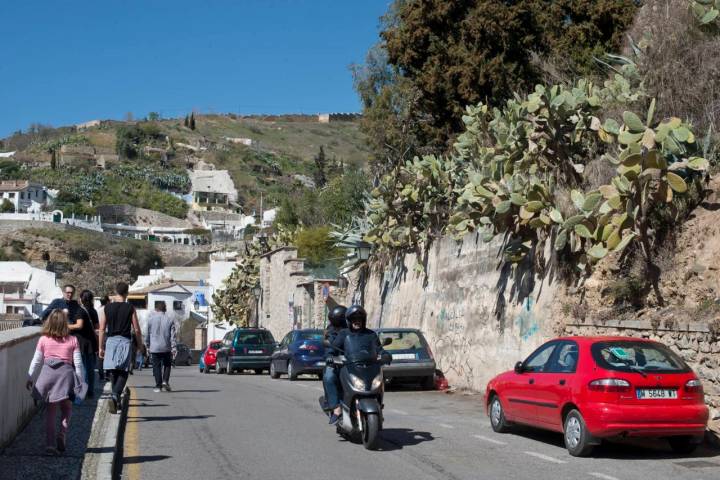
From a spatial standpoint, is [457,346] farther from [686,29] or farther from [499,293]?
[686,29]

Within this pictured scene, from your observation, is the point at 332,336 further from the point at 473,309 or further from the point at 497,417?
the point at 473,309

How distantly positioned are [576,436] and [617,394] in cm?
88

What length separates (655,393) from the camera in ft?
37.6

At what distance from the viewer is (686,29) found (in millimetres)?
19078

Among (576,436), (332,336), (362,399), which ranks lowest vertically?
(576,436)

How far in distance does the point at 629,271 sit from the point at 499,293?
5163 millimetres

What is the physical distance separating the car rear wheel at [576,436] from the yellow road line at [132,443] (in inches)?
206

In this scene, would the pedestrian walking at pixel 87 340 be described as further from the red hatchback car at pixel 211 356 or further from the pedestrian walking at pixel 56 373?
the red hatchback car at pixel 211 356

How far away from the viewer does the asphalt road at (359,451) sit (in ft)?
34.9

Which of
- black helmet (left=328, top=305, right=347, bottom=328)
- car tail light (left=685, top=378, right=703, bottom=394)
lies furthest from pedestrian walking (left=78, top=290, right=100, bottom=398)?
car tail light (left=685, top=378, right=703, bottom=394)

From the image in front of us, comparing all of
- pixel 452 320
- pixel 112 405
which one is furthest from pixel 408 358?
pixel 112 405

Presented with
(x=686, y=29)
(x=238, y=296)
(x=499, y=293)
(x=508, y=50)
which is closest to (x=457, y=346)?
(x=499, y=293)

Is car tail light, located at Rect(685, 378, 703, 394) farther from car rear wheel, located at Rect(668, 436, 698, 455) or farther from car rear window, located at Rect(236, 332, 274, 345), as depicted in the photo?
car rear window, located at Rect(236, 332, 274, 345)

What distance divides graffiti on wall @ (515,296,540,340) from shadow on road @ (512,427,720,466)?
17.8ft
